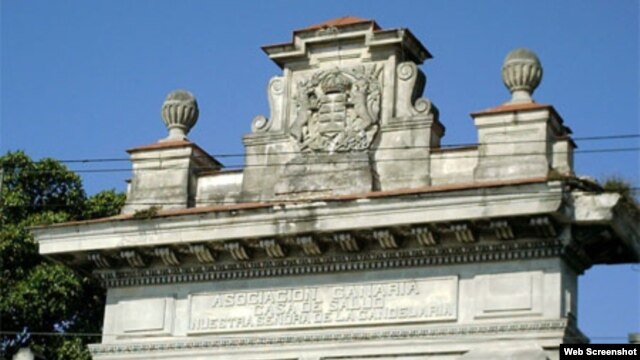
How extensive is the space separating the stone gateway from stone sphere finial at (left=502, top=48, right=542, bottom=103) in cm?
2

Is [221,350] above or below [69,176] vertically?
below

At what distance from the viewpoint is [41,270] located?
36.1m

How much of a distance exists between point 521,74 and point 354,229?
348cm

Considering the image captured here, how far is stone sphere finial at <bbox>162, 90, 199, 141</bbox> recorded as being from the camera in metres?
26.0

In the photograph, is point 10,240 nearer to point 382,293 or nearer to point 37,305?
point 37,305

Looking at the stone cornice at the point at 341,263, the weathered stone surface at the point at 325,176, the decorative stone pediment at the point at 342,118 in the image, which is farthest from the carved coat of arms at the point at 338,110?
the stone cornice at the point at 341,263

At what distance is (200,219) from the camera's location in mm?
24641

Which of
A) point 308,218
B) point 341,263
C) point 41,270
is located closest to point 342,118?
point 308,218

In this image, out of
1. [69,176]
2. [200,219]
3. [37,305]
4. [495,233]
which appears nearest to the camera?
[495,233]

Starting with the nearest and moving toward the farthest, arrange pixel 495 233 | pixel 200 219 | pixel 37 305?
1. pixel 495 233
2. pixel 200 219
3. pixel 37 305

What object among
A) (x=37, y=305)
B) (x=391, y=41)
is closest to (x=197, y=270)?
(x=391, y=41)

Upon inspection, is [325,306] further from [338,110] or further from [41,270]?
[41,270]

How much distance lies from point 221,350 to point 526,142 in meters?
5.90

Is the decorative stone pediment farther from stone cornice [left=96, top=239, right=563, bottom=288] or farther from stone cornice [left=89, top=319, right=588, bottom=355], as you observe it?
stone cornice [left=89, top=319, right=588, bottom=355]
